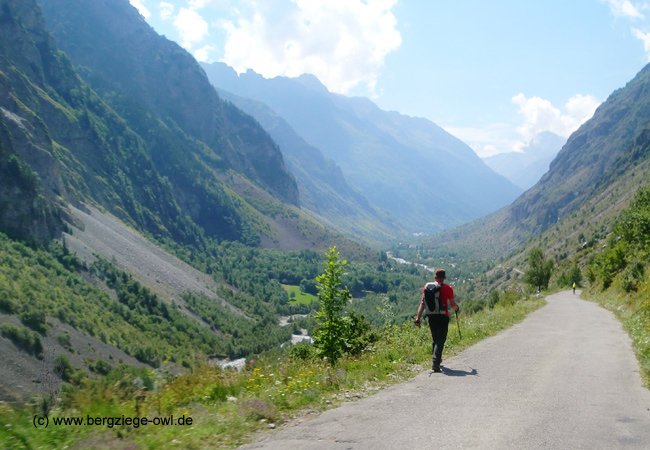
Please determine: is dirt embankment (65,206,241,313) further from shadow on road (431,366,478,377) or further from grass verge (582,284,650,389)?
shadow on road (431,366,478,377)

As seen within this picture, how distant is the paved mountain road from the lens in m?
6.67

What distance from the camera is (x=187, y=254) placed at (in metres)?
189

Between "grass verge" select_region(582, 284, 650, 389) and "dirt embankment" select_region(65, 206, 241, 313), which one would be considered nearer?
"grass verge" select_region(582, 284, 650, 389)

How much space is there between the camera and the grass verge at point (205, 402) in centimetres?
659

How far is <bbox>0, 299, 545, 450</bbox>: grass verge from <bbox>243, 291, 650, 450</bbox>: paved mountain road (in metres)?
0.72

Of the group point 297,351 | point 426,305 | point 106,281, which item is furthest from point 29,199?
point 426,305


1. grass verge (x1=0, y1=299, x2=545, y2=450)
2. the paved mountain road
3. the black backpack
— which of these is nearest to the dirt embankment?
grass verge (x1=0, y1=299, x2=545, y2=450)

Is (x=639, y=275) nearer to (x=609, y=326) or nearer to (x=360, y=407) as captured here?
(x=609, y=326)

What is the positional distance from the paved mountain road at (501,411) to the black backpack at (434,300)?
63.1 inches

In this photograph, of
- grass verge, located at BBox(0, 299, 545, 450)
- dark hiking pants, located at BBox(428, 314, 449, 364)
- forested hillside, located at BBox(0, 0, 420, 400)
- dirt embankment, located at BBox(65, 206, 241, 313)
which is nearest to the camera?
grass verge, located at BBox(0, 299, 545, 450)

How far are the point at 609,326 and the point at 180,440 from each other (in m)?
20.3

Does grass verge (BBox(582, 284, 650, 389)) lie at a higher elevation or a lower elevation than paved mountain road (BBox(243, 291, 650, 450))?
higher

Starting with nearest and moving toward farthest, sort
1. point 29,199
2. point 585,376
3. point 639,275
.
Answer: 1. point 585,376
2. point 639,275
3. point 29,199

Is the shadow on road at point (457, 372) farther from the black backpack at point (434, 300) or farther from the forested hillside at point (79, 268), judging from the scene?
the forested hillside at point (79, 268)
